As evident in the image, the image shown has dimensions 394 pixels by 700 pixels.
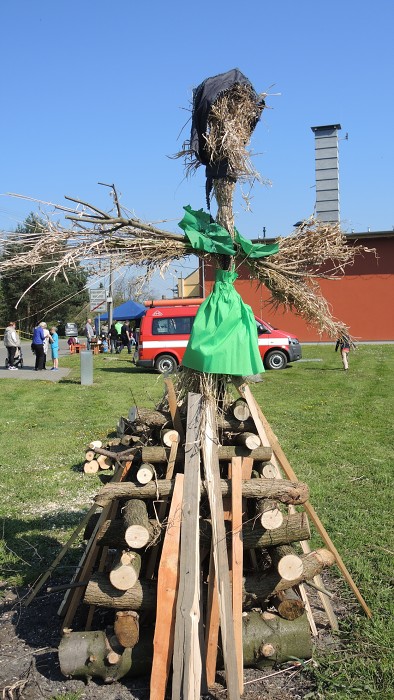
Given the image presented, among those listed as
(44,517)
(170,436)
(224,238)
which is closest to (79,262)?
(224,238)

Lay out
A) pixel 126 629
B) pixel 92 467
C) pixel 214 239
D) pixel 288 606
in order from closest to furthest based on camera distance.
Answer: pixel 126 629 → pixel 288 606 → pixel 214 239 → pixel 92 467

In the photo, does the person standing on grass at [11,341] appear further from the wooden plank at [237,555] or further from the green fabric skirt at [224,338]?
the wooden plank at [237,555]

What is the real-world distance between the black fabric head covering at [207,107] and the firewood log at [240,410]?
4.94 ft

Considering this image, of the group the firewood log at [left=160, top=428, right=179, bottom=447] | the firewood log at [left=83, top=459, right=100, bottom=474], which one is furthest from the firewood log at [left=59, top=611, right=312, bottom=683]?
the firewood log at [left=83, top=459, right=100, bottom=474]

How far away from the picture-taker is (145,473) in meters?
4.30

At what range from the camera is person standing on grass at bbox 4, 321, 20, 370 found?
20967 millimetres

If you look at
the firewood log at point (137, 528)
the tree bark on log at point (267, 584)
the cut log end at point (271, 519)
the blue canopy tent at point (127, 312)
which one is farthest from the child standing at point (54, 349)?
the cut log end at point (271, 519)

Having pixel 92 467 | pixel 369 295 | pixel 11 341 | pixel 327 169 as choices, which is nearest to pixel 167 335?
pixel 11 341

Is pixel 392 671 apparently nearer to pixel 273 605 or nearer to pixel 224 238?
pixel 273 605

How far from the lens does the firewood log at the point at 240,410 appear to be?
182 inches

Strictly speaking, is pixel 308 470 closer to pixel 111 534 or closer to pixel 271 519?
pixel 271 519

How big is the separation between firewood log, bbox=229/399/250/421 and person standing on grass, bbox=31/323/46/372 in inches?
673

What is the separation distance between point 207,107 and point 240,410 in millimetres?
2027

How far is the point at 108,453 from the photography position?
180 inches
